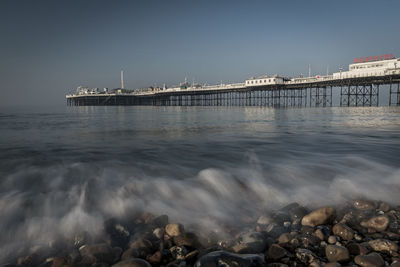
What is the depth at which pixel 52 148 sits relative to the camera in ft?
30.7

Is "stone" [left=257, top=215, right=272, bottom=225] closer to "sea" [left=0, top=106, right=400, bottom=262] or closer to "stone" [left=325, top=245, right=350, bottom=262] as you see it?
"sea" [left=0, top=106, right=400, bottom=262]

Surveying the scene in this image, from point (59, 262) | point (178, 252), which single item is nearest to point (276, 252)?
point (178, 252)

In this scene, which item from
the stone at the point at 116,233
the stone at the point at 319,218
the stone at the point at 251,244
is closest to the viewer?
the stone at the point at 251,244

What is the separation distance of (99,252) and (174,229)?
943 mm

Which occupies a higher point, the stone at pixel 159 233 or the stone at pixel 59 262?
the stone at pixel 159 233

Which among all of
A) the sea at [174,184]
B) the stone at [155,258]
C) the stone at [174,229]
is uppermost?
the sea at [174,184]

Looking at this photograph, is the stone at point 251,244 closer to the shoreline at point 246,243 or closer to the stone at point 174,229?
the shoreline at point 246,243

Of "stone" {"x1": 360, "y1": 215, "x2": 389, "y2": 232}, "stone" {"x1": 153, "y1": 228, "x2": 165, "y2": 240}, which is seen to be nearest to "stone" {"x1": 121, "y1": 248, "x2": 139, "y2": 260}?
"stone" {"x1": 153, "y1": 228, "x2": 165, "y2": 240}

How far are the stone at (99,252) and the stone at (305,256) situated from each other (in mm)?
2069

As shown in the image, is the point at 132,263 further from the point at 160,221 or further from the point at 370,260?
the point at 370,260

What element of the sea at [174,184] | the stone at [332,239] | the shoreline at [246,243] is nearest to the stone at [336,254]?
the shoreline at [246,243]

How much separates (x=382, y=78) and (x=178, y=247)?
64.3 m

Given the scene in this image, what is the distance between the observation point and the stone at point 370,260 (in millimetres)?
2529

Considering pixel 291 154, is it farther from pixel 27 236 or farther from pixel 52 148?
pixel 52 148
